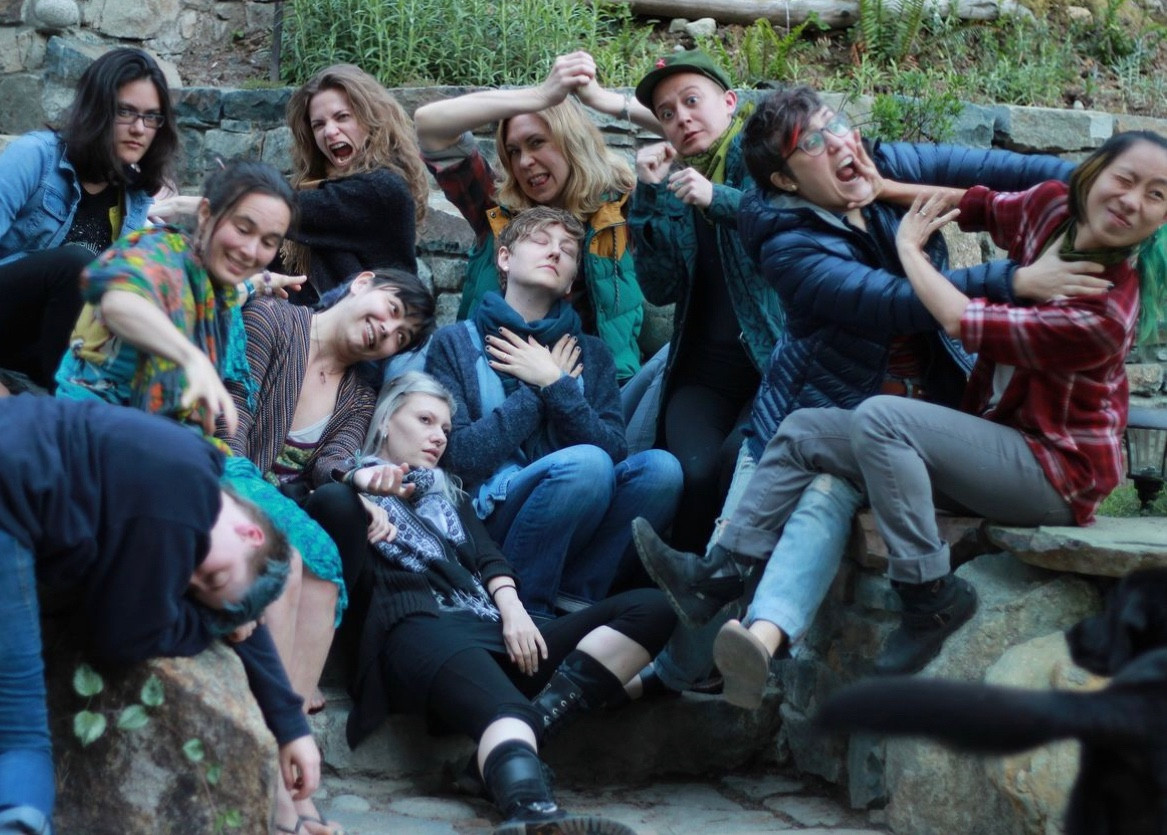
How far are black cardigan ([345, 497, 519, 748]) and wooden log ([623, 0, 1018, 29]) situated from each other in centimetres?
430

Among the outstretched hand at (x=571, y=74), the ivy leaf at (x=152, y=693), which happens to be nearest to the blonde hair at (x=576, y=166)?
the outstretched hand at (x=571, y=74)

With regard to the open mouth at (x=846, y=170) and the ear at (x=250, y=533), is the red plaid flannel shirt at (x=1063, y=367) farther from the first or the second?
the ear at (x=250, y=533)

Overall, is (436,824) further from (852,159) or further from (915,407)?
(852,159)

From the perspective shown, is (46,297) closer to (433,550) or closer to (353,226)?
(353,226)

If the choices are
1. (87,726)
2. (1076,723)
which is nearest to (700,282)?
(87,726)

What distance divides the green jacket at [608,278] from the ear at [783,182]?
32.5 inches

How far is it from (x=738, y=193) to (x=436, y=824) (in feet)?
6.02

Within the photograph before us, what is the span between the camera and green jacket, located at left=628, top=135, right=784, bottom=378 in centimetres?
403

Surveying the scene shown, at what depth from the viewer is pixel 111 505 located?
2500 millimetres

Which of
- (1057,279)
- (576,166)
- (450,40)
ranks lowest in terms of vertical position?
(1057,279)

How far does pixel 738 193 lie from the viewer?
396 cm

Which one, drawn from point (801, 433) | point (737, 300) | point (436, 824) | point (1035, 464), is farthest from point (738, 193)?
point (436, 824)

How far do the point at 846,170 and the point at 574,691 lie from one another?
145cm

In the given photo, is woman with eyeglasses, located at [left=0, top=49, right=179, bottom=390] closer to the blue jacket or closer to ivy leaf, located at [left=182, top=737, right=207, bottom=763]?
the blue jacket
